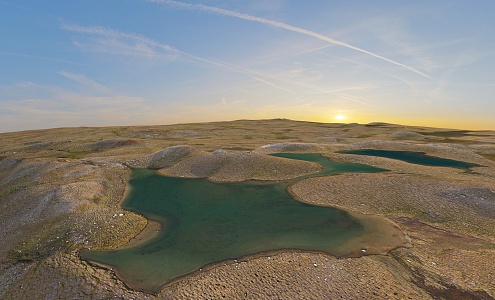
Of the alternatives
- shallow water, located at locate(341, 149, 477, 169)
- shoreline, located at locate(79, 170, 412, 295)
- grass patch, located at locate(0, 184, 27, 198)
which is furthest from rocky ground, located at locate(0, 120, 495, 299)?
shallow water, located at locate(341, 149, 477, 169)

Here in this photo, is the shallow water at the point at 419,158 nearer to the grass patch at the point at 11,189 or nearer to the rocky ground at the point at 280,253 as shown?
the rocky ground at the point at 280,253

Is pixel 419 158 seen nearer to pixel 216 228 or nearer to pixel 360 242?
pixel 360 242

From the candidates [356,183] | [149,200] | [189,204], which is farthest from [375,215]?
[149,200]

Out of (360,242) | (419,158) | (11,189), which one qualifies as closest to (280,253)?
(360,242)

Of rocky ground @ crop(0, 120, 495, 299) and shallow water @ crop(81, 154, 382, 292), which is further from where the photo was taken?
shallow water @ crop(81, 154, 382, 292)

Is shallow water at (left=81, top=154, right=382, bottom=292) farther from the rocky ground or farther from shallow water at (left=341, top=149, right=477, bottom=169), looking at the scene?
shallow water at (left=341, top=149, right=477, bottom=169)

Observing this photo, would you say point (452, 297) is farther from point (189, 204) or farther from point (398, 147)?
point (398, 147)
